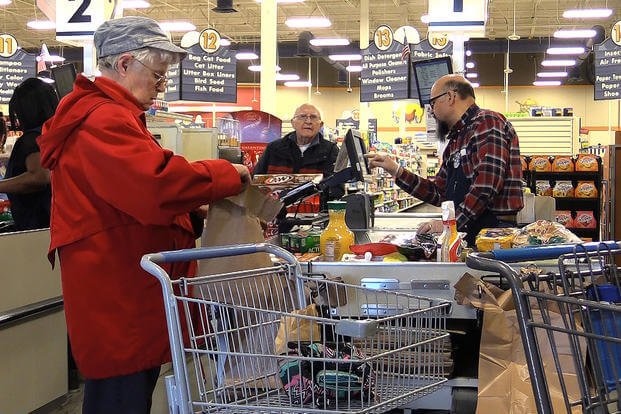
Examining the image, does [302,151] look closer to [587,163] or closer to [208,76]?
[587,163]

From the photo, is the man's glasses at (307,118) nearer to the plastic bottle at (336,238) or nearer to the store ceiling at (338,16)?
the plastic bottle at (336,238)

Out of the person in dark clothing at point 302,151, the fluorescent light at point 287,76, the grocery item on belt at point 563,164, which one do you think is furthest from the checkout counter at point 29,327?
the fluorescent light at point 287,76

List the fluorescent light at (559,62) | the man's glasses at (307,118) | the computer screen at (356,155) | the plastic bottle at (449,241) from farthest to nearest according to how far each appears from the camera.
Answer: the fluorescent light at (559,62), the man's glasses at (307,118), the computer screen at (356,155), the plastic bottle at (449,241)

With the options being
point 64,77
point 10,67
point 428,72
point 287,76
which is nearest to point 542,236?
point 428,72

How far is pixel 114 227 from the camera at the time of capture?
2.14m

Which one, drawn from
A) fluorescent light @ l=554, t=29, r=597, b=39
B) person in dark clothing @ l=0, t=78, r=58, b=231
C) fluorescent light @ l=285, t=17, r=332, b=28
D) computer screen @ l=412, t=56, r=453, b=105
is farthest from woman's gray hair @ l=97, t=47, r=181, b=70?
fluorescent light @ l=554, t=29, r=597, b=39

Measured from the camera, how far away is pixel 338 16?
70.9 feet

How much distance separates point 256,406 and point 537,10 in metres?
20.9

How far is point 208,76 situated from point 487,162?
9724 mm

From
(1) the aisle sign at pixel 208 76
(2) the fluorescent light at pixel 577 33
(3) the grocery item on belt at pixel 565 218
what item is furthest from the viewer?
(2) the fluorescent light at pixel 577 33

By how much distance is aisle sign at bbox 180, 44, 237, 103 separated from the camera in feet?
41.5

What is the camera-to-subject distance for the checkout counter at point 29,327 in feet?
12.6

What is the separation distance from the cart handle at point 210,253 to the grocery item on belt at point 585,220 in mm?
8996

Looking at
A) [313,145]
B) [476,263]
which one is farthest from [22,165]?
[476,263]
